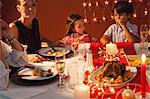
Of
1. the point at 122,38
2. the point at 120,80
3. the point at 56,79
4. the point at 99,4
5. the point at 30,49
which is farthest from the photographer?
the point at 99,4

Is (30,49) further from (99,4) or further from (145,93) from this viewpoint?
(99,4)

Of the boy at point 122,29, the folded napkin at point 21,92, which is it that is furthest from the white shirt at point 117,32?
the folded napkin at point 21,92

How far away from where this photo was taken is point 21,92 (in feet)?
4.32

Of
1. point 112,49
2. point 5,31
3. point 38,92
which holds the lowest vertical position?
point 38,92

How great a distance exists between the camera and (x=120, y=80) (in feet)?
4.45

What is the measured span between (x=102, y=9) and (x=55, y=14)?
23.0 inches

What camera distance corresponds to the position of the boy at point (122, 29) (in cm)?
240

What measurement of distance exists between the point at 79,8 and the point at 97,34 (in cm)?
39

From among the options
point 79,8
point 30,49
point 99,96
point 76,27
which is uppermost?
A: point 79,8

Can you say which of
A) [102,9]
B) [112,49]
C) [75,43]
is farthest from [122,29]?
[102,9]

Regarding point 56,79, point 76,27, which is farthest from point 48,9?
point 56,79

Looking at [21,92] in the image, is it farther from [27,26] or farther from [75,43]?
[27,26]

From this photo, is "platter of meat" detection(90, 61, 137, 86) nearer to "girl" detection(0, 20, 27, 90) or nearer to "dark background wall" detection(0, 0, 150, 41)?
"girl" detection(0, 20, 27, 90)

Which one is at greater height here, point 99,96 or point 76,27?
point 76,27
